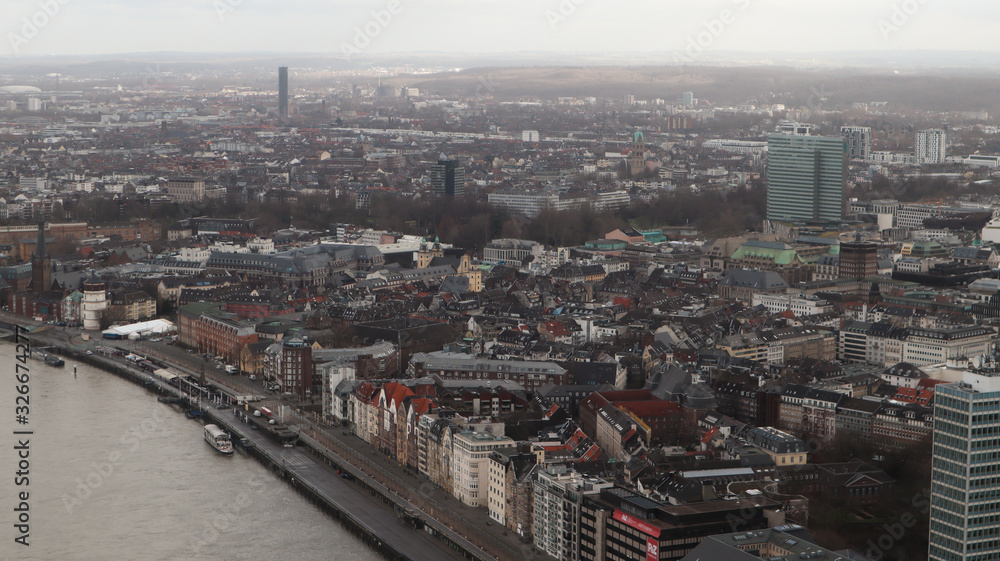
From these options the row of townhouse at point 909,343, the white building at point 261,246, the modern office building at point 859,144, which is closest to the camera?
the row of townhouse at point 909,343

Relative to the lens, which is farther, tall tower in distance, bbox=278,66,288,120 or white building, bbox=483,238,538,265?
tall tower in distance, bbox=278,66,288,120

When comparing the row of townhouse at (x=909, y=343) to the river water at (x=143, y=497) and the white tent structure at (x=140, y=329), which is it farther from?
the white tent structure at (x=140, y=329)

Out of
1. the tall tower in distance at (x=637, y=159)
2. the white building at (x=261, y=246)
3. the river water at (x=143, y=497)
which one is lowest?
the river water at (x=143, y=497)


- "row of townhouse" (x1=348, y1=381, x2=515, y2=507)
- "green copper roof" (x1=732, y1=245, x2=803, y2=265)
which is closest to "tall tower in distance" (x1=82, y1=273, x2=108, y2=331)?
"row of townhouse" (x1=348, y1=381, x2=515, y2=507)

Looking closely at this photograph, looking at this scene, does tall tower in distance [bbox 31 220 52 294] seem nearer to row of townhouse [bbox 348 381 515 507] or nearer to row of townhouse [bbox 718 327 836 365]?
row of townhouse [bbox 348 381 515 507]

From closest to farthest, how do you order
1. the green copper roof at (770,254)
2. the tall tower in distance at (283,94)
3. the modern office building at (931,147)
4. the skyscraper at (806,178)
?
the green copper roof at (770,254)
the skyscraper at (806,178)
the modern office building at (931,147)
the tall tower in distance at (283,94)

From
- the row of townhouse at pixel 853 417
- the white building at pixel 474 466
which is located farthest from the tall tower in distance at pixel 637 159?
the white building at pixel 474 466

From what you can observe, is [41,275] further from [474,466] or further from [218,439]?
[474,466]
